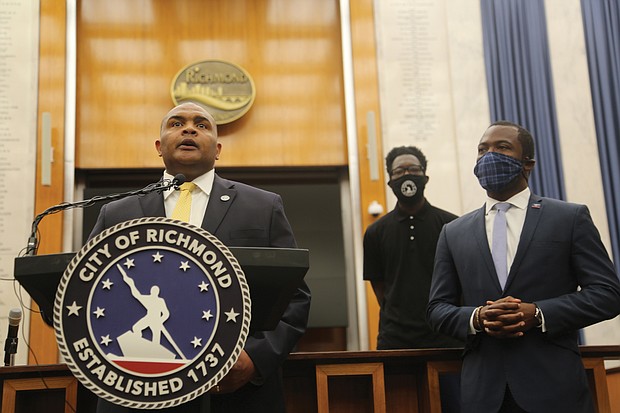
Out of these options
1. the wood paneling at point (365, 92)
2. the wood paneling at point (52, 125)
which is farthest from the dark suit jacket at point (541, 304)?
the wood paneling at point (52, 125)

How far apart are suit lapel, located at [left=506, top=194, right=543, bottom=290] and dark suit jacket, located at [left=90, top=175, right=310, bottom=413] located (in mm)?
770

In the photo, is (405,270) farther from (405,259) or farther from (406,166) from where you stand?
(406,166)

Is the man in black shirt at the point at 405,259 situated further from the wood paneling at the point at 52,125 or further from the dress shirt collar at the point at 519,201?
the wood paneling at the point at 52,125

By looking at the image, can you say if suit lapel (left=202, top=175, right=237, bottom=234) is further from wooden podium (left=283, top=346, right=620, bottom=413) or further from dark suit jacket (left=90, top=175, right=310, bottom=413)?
wooden podium (left=283, top=346, right=620, bottom=413)

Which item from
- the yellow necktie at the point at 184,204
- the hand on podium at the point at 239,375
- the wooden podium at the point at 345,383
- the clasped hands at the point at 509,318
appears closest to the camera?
the hand on podium at the point at 239,375

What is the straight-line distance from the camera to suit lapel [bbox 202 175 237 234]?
2.22 m

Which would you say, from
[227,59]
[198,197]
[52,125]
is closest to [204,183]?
[198,197]

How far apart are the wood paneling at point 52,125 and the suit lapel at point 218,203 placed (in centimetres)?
381

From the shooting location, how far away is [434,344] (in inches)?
A: 140

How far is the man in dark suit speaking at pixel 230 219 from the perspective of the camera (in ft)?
6.67

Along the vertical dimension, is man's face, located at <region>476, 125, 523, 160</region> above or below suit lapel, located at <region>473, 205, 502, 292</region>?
above

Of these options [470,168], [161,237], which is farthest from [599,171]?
[161,237]

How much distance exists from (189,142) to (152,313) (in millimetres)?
998

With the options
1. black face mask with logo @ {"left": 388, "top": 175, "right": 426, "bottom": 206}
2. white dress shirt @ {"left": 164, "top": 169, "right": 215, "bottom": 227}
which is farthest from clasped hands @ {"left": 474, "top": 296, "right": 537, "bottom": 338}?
black face mask with logo @ {"left": 388, "top": 175, "right": 426, "bottom": 206}
